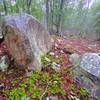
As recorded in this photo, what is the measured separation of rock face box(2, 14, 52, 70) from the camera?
3.32m

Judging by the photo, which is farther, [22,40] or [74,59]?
[74,59]

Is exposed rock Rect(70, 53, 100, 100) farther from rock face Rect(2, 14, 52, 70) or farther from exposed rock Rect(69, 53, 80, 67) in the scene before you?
rock face Rect(2, 14, 52, 70)

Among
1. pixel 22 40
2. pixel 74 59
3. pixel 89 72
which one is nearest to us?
pixel 22 40

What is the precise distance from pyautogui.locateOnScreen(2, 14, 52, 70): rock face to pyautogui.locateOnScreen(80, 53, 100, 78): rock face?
36.9 inches

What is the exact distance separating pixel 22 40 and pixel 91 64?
4.89 ft

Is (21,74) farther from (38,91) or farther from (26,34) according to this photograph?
(26,34)

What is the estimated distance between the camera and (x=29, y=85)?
9.93ft

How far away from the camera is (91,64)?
3.72 m

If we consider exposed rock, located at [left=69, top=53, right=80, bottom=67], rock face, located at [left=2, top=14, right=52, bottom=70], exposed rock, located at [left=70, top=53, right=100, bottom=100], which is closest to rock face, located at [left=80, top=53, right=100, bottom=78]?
exposed rock, located at [left=70, top=53, right=100, bottom=100]

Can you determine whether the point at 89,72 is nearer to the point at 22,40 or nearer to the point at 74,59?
the point at 74,59

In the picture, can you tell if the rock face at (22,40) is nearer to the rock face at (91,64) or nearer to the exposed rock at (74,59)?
the exposed rock at (74,59)

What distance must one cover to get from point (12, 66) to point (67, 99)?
1.22 m

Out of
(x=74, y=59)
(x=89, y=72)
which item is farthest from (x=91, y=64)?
(x=74, y=59)

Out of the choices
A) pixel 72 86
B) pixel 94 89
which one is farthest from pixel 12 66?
pixel 94 89
